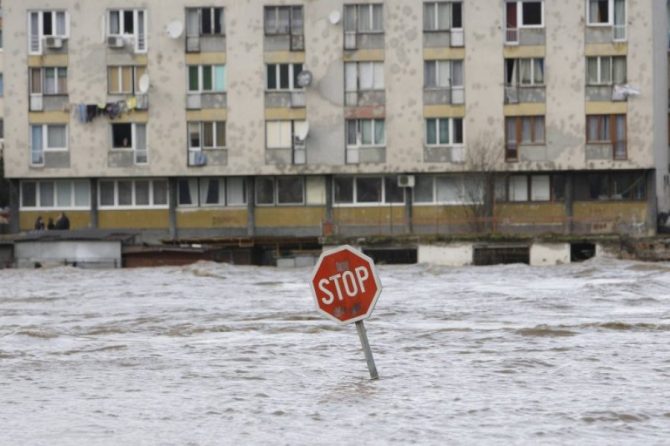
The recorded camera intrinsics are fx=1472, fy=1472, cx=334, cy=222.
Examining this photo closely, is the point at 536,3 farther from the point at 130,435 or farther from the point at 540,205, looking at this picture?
the point at 130,435

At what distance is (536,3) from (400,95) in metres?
6.81

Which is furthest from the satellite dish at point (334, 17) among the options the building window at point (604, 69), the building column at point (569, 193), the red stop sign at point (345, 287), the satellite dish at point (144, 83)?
the red stop sign at point (345, 287)

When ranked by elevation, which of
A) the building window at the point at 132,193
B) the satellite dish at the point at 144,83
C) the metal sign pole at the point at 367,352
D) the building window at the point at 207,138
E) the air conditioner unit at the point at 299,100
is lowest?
the metal sign pole at the point at 367,352

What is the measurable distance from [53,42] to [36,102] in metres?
2.70

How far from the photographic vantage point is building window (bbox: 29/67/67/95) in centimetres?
6281

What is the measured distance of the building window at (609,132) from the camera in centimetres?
6075

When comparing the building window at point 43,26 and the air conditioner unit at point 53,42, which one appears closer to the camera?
the air conditioner unit at point 53,42

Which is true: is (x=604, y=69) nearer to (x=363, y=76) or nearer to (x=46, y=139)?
(x=363, y=76)

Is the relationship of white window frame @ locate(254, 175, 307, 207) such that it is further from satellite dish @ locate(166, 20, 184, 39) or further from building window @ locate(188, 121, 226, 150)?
→ satellite dish @ locate(166, 20, 184, 39)

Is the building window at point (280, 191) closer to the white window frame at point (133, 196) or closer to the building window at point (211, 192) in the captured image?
the building window at point (211, 192)

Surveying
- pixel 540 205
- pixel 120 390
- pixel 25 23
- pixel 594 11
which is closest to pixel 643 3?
pixel 594 11

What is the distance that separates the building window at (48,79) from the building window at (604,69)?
2215cm

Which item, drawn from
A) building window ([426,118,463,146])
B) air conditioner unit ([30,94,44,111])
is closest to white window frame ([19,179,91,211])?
air conditioner unit ([30,94,44,111])

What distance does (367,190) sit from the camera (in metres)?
62.8
